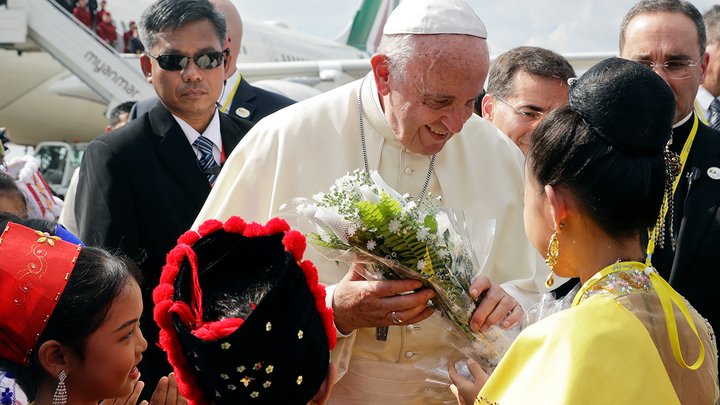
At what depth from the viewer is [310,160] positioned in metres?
2.90

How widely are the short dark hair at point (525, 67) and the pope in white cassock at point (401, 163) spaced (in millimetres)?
1005

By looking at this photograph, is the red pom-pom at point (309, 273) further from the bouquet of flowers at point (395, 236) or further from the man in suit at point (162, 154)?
the man in suit at point (162, 154)

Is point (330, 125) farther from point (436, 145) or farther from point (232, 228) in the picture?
point (232, 228)

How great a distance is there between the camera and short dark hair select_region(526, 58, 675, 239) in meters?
1.85

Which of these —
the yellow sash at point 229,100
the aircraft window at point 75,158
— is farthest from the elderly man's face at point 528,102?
the aircraft window at point 75,158

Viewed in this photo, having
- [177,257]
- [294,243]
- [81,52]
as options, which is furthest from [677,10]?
[81,52]

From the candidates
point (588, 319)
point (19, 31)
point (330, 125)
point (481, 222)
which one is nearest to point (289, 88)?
point (19, 31)

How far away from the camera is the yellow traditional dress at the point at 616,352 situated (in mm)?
1582

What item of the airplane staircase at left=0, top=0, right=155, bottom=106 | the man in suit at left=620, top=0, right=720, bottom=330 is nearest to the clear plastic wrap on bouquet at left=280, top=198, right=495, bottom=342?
the man in suit at left=620, top=0, right=720, bottom=330

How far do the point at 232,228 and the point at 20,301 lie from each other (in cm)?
68

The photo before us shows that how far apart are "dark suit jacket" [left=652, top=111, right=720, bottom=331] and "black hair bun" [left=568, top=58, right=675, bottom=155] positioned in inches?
66.1

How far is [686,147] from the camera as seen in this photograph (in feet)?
11.8

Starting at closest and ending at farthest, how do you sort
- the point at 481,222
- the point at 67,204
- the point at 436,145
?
the point at 481,222, the point at 436,145, the point at 67,204

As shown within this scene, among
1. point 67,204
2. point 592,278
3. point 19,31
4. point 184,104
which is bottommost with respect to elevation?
point 19,31
